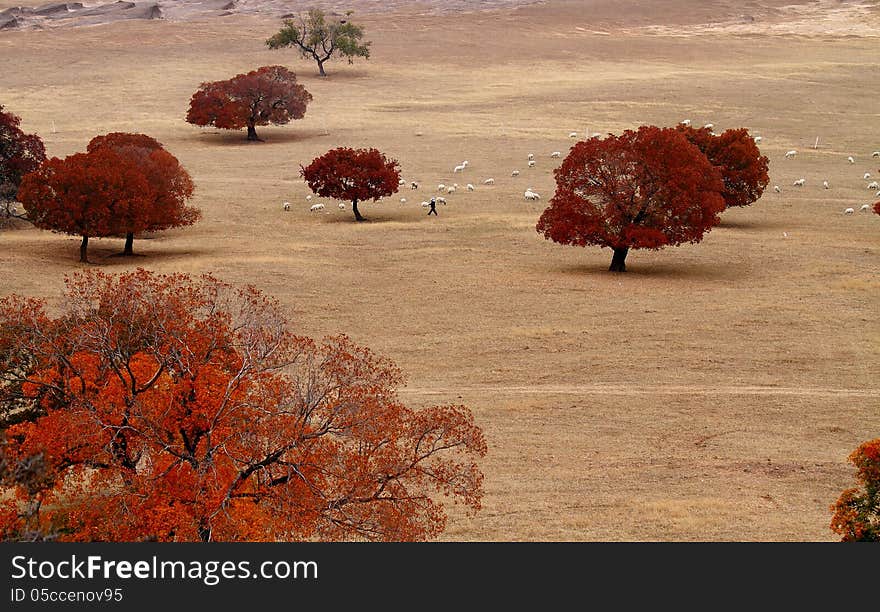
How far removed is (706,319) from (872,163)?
4970cm

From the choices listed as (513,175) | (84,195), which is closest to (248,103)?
(513,175)

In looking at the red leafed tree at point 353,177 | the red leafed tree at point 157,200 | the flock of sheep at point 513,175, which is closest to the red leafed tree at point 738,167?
the flock of sheep at point 513,175

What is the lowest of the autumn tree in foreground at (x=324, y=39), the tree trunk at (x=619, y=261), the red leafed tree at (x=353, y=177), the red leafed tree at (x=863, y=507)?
the tree trunk at (x=619, y=261)

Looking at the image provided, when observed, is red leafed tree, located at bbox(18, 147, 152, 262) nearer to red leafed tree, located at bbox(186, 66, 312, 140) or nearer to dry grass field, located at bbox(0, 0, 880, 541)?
dry grass field, located at bbox(0, 0, 880, 541)

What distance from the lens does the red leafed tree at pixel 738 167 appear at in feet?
222

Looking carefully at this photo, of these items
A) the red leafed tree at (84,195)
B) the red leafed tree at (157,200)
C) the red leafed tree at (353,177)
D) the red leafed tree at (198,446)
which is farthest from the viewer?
the red leafed tree at (353,177)

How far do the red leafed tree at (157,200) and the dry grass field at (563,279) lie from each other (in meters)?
1.43

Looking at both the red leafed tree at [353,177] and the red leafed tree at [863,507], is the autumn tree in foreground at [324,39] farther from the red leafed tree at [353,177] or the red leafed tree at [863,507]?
the red leafed tree at [863,507]

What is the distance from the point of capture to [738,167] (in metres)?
68.2

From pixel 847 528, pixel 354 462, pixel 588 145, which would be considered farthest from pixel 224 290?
pixel 847 528

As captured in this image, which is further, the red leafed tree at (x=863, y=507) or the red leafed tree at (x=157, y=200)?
the red leafed tree at (x=157, y=200)

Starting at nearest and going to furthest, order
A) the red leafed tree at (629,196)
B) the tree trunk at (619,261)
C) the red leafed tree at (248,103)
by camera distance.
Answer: the red leafed tree at (629,196) < the tree trunk at (619,261) < the red leafed tree at (248,103)

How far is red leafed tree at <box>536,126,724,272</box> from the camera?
175ft

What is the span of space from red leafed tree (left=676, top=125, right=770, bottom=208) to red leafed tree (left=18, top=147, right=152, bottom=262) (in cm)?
3118
